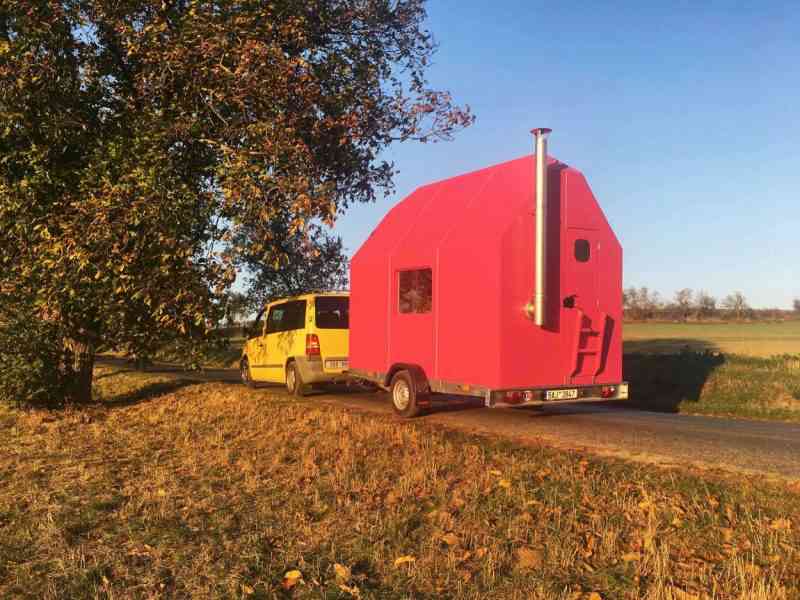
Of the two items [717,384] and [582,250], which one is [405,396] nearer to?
[582,250]

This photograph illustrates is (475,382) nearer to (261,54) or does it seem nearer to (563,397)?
(563,397)

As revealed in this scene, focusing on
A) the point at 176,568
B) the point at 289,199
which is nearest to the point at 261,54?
the point at 289,199

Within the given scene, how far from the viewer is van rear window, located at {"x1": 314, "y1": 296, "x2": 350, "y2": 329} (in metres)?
13.6

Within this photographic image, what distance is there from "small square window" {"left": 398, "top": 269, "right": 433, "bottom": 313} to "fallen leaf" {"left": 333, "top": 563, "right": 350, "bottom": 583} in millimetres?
6429

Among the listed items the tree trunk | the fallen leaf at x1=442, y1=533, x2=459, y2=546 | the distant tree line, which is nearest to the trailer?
the fallen leaf at x1=442, y1=533, x2=459, y2=546

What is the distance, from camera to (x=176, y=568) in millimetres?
4355

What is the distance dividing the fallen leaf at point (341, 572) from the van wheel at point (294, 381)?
9.61m

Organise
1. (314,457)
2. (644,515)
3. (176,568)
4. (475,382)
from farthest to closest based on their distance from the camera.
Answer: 1. (475,382)
2. (314,457)
3. (644,515)
4. (176,568)

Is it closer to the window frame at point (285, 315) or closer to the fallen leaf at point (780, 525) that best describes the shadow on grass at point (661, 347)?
the window frame at point (285, 315)

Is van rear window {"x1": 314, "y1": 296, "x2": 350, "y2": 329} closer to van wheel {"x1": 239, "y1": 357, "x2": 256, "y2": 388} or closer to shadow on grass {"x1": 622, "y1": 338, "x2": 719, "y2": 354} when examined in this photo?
van wheel {"x1": 239, "y1": 357, "x2": 256, "y2": 388}

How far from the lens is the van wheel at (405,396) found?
1074 cm

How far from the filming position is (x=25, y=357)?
36.6ft

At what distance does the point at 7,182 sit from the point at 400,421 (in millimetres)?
6968

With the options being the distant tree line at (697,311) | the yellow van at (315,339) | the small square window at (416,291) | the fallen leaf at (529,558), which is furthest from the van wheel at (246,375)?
the distant tree line at (697,311)
